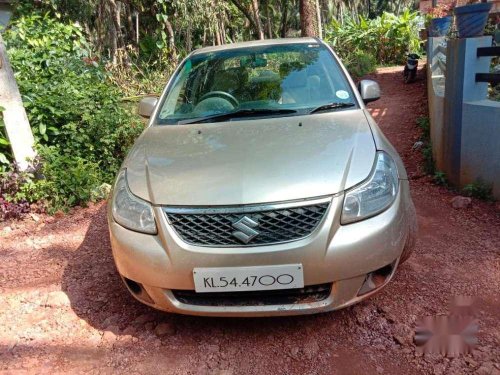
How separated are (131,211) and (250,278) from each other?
76cm

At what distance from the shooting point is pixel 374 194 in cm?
230

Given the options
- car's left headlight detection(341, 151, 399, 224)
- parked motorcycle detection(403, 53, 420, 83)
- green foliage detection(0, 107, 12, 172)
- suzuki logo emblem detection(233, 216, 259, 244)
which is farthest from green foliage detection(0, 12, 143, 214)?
parked motorcycle detection(403, 53, 420, 83)

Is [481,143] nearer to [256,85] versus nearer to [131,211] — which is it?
[256,85]

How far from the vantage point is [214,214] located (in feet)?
7.23

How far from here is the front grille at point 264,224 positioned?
2.15m

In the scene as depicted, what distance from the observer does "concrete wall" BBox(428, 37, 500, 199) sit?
3.83 metres

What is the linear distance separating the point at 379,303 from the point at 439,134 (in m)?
2.73

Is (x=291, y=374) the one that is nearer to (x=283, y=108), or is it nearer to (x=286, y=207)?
(x=286, y=207)

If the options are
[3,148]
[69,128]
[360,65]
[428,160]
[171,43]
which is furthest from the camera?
[360,65]

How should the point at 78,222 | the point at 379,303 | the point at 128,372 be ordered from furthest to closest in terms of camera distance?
the point at 78,222
the point at 379,303
the point at 128,372

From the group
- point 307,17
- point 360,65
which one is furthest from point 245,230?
point 360,65

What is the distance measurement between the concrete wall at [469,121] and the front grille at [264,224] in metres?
2.42

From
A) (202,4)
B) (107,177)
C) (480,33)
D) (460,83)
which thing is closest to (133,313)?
(107,177)

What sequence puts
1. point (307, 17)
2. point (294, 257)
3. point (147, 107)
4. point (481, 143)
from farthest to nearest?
point (307, 17) < point (481, 143) < point (147, 107) < point (294, 257)
